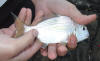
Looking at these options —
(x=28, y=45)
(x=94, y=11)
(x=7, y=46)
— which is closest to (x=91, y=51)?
(x=94, y=11)

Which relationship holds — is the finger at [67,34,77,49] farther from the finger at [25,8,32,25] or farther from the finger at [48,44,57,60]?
the finger at [25,8,32,25]

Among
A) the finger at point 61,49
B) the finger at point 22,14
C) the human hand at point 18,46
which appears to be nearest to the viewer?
the human hand at point 18,46

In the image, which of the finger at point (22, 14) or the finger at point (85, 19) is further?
the finger at point (22, 14)

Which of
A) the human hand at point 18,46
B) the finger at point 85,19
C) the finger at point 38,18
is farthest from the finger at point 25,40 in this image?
the finger at point 85,19

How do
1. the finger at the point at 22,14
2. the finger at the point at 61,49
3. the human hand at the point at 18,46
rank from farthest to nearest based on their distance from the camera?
1. the finger at the point at 22,14
2. the finger at the point at 61,49
3. the human hand at the point at 18,46

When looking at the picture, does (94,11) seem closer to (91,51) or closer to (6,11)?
(91,51)

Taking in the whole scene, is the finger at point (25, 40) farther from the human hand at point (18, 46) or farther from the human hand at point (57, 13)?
the human hand at point (57, 13)
